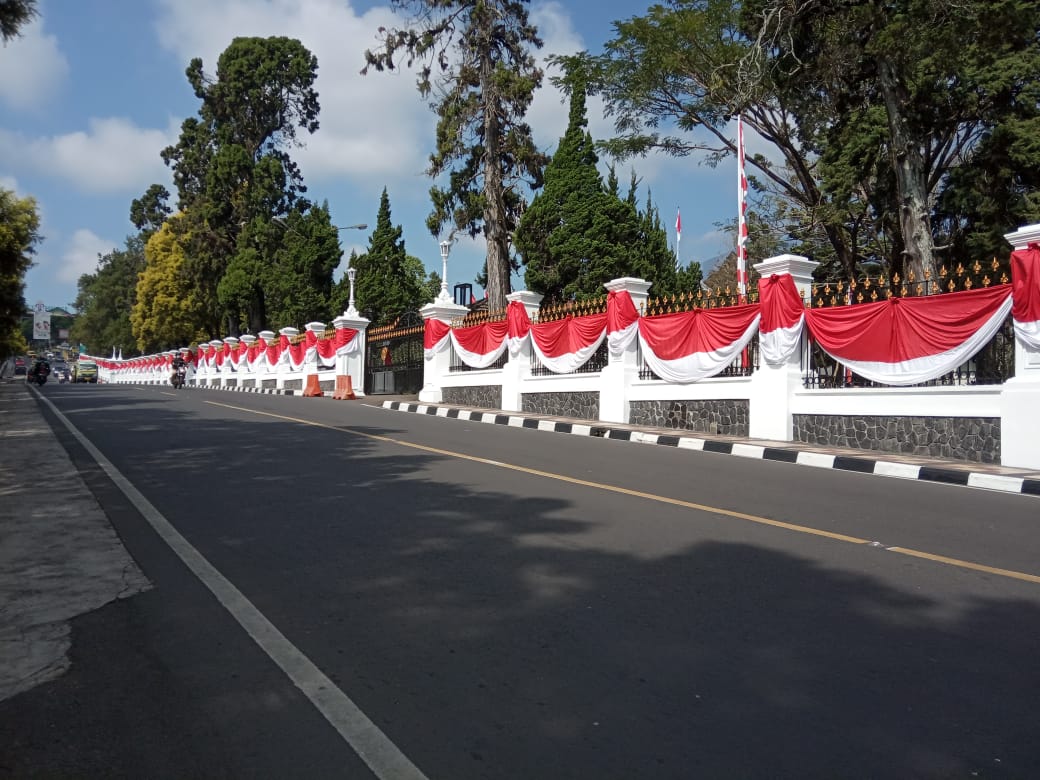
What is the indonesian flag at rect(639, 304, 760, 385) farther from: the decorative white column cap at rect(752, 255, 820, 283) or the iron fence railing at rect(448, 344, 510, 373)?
the iron fence railing at rect(448, 344, 510, 373)

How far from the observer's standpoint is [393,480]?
8539 millimetres

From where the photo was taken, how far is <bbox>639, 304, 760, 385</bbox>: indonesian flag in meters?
14.3

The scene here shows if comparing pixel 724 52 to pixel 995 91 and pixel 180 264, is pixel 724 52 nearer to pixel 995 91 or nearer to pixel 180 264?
pixel 995 91

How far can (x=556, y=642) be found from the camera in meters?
4.00

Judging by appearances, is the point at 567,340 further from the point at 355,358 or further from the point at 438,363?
the point at 355,358

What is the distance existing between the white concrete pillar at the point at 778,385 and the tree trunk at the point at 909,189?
546 centimetres

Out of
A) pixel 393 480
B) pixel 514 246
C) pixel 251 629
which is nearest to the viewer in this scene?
pixel 251 629

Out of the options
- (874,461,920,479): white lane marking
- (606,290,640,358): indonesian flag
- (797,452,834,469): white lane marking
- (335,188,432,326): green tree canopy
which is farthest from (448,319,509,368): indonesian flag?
(335,188,432,326): green tree canopy

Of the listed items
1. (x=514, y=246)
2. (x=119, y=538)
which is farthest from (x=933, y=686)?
(x=514, y=246)

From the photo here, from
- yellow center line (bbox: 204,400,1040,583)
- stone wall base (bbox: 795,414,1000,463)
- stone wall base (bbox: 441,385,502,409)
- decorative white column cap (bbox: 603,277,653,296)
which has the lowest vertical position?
yellow center line (bbox: 204,400,1040,583)

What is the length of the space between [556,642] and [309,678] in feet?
3.57

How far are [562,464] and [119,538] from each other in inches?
201

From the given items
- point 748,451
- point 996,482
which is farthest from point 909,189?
point 996,482

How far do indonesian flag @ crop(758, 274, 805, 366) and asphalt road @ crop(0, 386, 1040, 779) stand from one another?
222 inches
